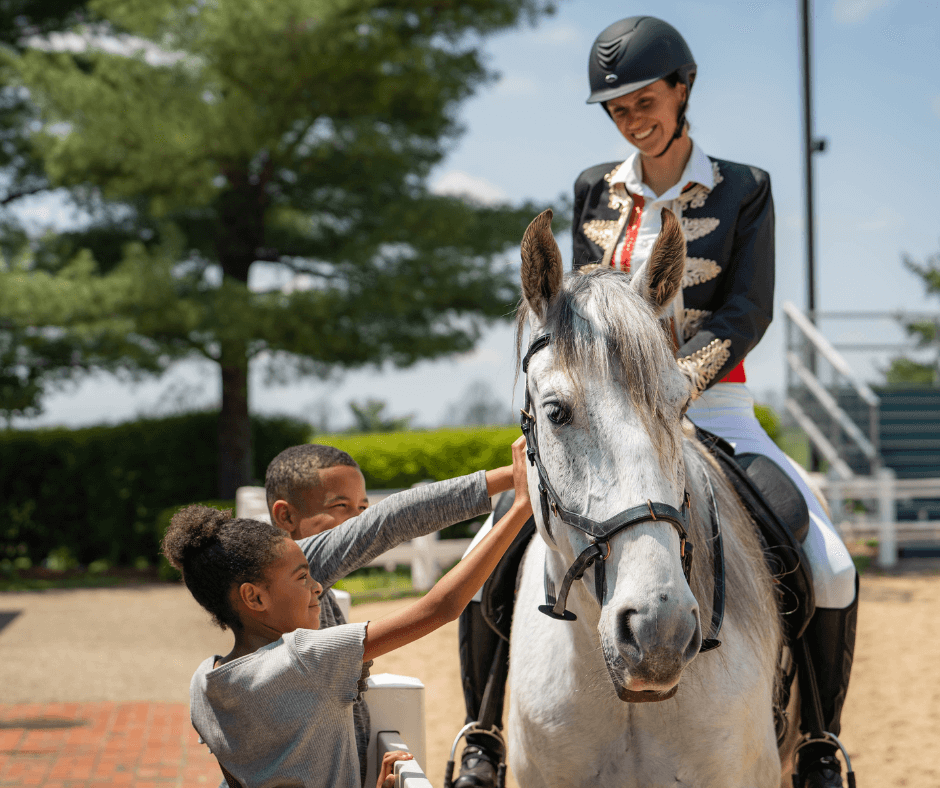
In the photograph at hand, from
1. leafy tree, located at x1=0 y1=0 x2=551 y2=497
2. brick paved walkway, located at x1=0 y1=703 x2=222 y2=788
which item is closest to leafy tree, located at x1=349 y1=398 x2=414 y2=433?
leafy tree, located at x1=0 y1=0 x2=551 y2=497

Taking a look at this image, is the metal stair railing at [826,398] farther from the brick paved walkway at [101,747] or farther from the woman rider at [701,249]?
the woman rider at [701,249]

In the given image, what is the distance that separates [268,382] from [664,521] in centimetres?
1495

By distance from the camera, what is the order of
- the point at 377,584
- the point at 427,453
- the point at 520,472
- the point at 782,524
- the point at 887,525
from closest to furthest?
the point at 520,472 → the point at 782,524 → the point at 377,584 → the point at 887,525 → the point at 427,453

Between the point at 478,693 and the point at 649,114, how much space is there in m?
2.06

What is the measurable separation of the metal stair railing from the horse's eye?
12853 mm

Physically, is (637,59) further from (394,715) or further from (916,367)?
(916,367)

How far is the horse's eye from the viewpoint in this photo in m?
2.08

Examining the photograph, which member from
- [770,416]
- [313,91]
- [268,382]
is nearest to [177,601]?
[268,382]

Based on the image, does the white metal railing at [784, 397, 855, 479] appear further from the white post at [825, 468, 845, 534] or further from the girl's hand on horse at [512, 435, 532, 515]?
the girl's hand on horse at [512, 435, 532, 515]

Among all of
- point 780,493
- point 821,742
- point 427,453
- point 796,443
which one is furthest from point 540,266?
point 796,443

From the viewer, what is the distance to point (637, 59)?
293cm

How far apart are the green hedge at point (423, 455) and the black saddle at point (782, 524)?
10.6 meters

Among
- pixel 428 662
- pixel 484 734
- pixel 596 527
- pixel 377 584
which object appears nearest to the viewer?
pixel 596 527

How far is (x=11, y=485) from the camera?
619 inches
